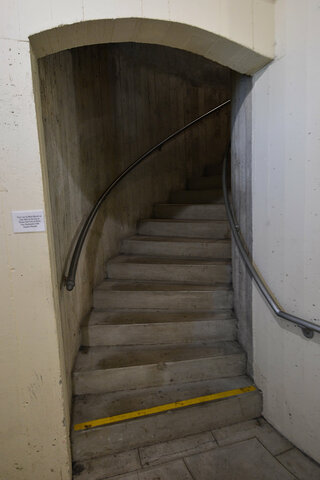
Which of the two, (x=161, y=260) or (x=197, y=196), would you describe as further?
(x=197, y=196)

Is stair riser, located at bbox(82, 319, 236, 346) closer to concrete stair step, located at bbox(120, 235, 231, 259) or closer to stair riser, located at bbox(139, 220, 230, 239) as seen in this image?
concrete stair step, located at bbox(120, 235, 231, 259)

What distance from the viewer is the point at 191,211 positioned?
299 cm

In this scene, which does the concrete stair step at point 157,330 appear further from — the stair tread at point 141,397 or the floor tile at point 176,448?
the floor tile at point 176,448

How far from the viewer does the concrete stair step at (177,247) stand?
253 cm

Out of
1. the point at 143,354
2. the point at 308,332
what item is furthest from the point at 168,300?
the point at 308,332

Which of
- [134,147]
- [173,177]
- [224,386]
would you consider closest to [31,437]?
[224,386]

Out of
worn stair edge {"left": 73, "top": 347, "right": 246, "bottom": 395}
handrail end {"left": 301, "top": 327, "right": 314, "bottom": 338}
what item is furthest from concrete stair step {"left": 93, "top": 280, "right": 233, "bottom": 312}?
handrail end {"left": 301, "top": 327, "right": 314, "bottom": 338}

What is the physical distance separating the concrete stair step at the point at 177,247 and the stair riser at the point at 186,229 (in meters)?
0.09

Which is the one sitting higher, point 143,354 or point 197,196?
point 197,196

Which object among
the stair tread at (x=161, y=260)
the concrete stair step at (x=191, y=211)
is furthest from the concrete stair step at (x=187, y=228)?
the stair tread at (x=161, y=260)

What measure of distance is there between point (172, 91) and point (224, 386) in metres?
3.08

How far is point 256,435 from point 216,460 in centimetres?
31

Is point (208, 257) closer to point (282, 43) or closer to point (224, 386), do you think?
point (224, 386)

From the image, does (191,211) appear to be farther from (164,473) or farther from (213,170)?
(164,473)
